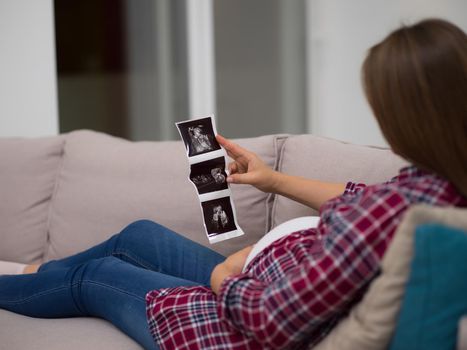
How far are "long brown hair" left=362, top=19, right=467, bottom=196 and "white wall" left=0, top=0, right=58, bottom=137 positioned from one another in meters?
1.93

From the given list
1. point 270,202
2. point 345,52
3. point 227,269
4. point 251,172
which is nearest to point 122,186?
point 270,202

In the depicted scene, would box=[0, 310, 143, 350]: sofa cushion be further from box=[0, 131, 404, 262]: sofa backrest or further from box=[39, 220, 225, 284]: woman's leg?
box=[0, 131, 404, 262]: sofa backrest

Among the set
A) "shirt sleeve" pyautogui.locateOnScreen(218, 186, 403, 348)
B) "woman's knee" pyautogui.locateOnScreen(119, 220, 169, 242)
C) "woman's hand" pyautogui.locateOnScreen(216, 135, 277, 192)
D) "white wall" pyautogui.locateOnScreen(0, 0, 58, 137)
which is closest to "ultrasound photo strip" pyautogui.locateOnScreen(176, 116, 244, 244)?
"woman's hand" pyautogui.locateOnScreen(216, 135, 277, 192)

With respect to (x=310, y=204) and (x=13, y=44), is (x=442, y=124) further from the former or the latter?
(x=13, y=44)

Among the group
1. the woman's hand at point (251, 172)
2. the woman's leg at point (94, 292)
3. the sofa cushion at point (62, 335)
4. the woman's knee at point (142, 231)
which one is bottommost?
the sofa cushion at point (62, 335)

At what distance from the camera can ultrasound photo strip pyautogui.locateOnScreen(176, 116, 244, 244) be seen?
5.30 ft

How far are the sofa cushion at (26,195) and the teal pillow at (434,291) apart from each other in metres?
1.47

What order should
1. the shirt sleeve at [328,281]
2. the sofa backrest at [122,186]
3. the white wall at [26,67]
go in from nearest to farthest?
the shirt sleeve at [328,281]
the sofa backrest at [122,186]
the white wall at [26,67]

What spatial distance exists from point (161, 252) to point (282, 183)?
37 cm

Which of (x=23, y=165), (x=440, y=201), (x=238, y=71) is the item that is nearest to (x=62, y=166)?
(x=23, y=165)

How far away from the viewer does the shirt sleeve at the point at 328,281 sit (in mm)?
1088

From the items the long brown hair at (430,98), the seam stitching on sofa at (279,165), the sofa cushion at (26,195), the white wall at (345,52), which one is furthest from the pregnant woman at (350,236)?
the white wall at (345,52)

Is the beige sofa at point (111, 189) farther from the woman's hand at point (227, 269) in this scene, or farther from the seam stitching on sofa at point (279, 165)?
the woman's hand at point (227, 269)

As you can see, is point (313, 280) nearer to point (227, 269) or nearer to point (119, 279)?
point (227, 269)
